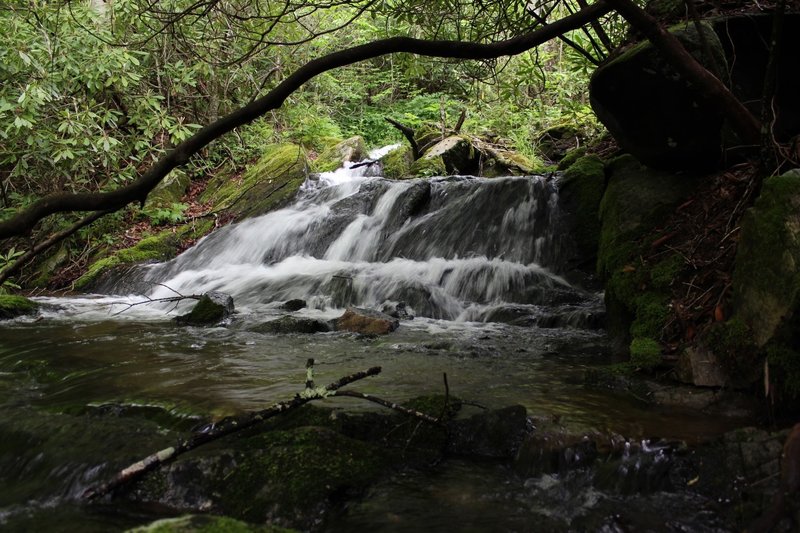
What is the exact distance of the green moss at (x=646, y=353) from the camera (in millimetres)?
3830

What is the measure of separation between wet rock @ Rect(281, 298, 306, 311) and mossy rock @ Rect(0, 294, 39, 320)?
3.60 metres

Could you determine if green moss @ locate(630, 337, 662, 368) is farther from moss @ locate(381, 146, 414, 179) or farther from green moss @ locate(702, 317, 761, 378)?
moss @ locate(381, 146, 414, 179)

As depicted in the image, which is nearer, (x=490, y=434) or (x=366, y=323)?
(x=490, y=434)

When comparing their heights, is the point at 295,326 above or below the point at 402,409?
above

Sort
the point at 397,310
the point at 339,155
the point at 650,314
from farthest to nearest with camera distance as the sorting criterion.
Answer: the point at 339,155
the point at 397,310
the point at 650,314

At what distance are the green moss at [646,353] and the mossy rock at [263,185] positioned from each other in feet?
28.5

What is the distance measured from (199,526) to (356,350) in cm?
345

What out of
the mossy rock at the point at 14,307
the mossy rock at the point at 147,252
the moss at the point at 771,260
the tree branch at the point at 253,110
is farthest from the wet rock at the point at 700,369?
the mossy rock at the point at 147,252

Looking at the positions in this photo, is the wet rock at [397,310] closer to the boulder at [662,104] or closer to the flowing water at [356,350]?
the flowing water at [356,350]

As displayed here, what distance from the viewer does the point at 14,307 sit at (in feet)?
25.9

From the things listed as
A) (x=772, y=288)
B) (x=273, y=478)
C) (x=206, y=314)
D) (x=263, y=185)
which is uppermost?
(x=263, y=185)

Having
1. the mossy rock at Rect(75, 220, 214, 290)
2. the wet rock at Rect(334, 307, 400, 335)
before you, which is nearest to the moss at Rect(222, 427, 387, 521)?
the wet rock at Rect(334, 307, 400, 335)

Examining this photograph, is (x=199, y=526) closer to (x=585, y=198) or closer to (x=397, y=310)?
(x=397, y=310)

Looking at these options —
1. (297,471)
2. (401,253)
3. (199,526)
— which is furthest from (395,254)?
(199,526)
